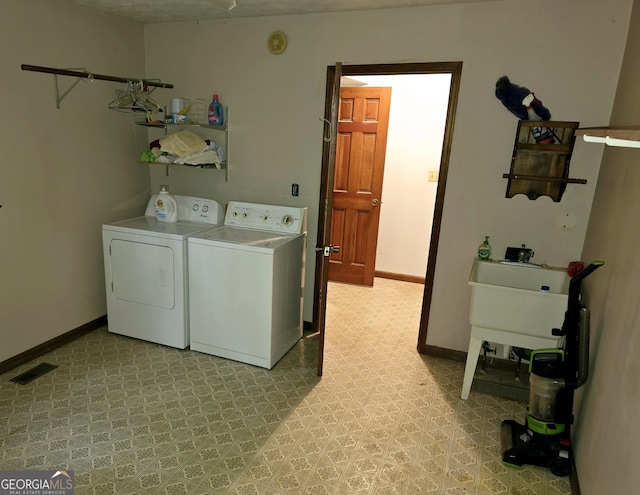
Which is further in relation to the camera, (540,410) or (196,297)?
(196,297)

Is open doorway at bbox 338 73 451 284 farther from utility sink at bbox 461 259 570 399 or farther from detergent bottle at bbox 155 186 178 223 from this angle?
utility sink at bbox 461 259 570 399

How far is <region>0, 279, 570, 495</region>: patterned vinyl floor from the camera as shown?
1872 mm

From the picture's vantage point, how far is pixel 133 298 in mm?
3016

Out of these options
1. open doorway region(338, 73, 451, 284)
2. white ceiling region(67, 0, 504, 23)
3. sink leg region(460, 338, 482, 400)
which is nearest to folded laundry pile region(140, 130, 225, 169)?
white ceiling region(67, 0, 504, 23)

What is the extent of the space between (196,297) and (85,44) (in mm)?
1919

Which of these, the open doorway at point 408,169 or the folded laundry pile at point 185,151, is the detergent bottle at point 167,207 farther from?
the open doorway at point 408,169

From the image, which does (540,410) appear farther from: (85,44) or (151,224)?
(85,44)

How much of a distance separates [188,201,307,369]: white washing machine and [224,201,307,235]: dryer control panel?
0.05 feet

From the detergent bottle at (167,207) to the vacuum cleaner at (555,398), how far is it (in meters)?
2.62

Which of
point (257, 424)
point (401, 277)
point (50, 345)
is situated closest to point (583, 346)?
point (257, 424)

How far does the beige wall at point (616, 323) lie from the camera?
142 cm

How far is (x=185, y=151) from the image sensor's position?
3.12 metres

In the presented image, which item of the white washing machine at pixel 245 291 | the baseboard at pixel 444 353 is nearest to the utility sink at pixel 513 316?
the baseboard at pixel 444 353

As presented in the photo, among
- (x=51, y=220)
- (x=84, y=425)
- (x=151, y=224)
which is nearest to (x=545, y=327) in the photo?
(x=84, y=425)
